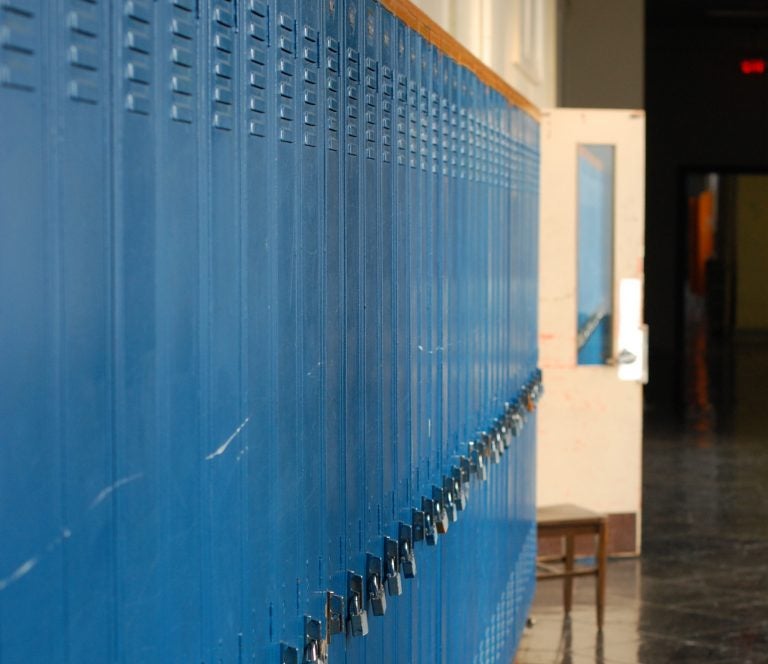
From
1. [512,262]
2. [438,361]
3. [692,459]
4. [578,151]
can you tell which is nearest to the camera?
[438,361]

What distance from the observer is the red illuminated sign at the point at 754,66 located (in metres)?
22.8

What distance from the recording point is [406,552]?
339cm

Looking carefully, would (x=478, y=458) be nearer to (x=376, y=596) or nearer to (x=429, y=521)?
(x=429, y=521)

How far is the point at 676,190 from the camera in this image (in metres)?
23.7

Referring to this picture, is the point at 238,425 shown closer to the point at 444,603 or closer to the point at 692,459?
the point at 444,603

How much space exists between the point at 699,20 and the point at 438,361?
65.3 ft

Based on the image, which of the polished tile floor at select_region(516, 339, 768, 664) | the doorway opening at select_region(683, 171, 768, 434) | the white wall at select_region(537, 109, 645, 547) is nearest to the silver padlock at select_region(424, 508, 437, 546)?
the polished tile floor at select_region(516, 339, 768, 664)

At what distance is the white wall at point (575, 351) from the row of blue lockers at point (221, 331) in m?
4.51

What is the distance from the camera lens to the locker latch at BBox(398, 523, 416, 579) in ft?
11.1

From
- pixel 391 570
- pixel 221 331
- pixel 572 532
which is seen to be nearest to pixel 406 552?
pixel 391 570

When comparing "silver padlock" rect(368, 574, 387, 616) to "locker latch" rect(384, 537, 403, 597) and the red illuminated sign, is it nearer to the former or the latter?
"locker latch" rect(384, 537, 403, 597)

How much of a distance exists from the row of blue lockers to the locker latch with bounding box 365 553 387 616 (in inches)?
0.4

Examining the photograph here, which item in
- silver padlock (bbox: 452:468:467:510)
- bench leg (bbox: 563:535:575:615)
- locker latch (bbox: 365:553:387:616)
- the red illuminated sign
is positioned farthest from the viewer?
the red illuminated sign

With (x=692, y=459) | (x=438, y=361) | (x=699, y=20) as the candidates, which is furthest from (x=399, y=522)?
(x=699, y=20)
